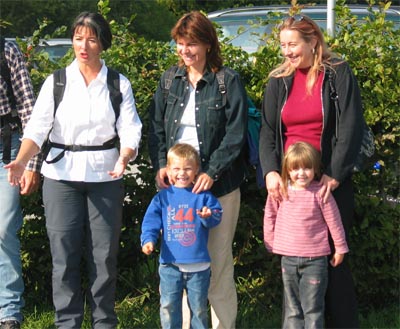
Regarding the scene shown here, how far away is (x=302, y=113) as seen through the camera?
470cm

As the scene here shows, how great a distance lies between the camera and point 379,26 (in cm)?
556

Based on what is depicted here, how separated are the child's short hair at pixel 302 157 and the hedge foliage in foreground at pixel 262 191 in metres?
0.82

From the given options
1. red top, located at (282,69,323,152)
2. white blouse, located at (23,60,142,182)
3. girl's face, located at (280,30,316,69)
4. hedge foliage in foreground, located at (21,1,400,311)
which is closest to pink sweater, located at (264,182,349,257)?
red top, located at (282,69,323,152)

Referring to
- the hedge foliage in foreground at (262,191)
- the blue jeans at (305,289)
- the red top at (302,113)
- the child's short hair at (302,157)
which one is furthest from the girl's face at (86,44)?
the blue jeans at (305,289)

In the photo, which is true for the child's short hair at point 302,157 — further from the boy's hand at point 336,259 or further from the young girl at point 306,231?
the boy's hand at point 336,259

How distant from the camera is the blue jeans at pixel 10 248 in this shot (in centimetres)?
503

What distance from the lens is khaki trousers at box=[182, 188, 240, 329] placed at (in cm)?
493

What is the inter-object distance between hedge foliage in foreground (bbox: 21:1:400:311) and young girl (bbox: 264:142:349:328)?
0.83 metres

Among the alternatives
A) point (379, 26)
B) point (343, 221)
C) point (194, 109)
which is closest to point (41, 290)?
point (194, 109)

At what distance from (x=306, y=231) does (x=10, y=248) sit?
182 centimetres

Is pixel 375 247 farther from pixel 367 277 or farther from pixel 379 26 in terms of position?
pixel 379 26

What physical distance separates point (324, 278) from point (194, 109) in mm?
1218

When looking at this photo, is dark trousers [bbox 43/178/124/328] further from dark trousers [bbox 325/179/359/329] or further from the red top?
dark trousers [bbox 325/179/359/329]

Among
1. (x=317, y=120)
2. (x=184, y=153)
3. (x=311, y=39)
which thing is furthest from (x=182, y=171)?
(x=311, y=39)
